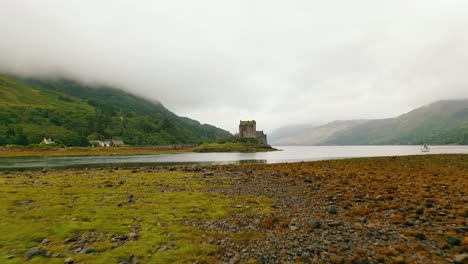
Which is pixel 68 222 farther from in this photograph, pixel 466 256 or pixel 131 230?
pixel 466 256

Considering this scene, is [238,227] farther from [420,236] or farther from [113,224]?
[420,236]

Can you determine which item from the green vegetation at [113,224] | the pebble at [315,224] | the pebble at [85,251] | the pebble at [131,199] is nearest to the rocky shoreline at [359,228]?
the pebble at [315,224]

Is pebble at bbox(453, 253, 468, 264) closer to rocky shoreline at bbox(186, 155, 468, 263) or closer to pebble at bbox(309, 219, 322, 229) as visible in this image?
rocky shoreline at bbox(186, 155, 468, 263)

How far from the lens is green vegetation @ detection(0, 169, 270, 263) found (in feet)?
36.7

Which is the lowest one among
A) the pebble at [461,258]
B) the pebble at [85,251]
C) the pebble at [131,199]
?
the pebble at [85,251]

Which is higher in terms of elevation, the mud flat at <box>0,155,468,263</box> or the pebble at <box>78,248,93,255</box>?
the mud flat at <box>0,155,468,263</box>

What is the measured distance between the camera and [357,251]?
11.1m

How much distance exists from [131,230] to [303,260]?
29.5ft

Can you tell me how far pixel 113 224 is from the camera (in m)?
15.0

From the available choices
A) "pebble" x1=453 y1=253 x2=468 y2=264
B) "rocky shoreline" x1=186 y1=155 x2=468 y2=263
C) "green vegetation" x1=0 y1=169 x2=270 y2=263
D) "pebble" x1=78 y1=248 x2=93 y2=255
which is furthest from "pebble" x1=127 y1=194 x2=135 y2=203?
"pebble" x1=453 y1=253 x2=468 y2=264

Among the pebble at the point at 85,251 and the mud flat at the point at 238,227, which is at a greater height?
the mud flat at the point at 238,227

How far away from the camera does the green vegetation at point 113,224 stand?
11.2 metres

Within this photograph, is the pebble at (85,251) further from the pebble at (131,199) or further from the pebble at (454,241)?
the pebble at (454,241)

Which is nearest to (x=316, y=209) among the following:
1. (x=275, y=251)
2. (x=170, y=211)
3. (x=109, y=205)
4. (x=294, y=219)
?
(x=294, y=219)
